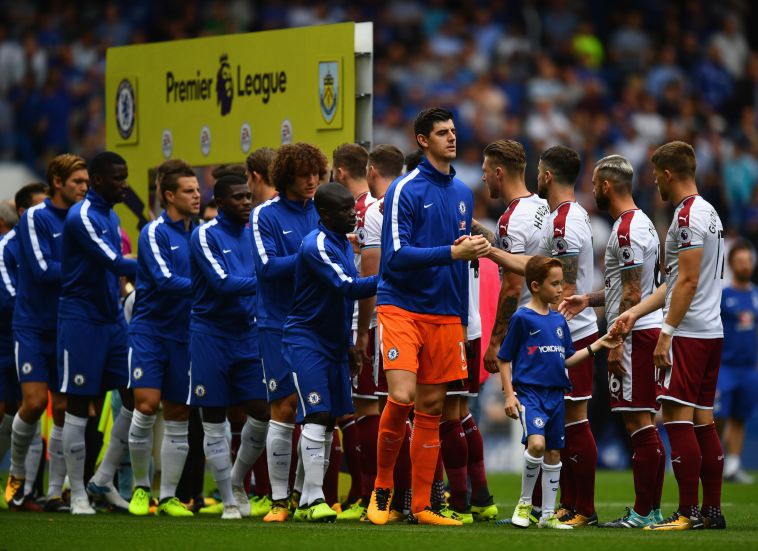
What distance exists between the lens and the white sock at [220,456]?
10.6m

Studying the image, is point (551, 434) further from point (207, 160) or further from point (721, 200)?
point (721, 200)

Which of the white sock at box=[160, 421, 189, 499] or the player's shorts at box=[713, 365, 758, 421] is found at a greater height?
the player's shorts at box=[713, 365, 758, 421]

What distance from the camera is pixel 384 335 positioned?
30.5ft

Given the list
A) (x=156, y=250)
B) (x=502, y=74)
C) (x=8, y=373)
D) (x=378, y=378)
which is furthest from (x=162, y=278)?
(x=502, y=74)

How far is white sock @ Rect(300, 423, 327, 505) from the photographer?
9.69 meters

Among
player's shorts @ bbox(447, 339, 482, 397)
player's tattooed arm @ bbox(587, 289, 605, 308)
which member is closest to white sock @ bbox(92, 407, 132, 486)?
player's shorts @ bbox(447, 339, 482, 397)

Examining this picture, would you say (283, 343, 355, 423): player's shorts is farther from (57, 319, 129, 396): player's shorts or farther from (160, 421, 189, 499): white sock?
(57, 319, 129, 396): player's shorts

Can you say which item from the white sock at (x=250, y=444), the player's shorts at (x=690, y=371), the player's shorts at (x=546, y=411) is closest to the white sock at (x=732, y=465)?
the player's shorts at (x=690, y=371)

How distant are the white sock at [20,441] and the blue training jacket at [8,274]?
91cm

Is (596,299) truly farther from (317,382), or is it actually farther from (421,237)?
→ (317,382)

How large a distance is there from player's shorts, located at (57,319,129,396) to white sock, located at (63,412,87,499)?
24 cm

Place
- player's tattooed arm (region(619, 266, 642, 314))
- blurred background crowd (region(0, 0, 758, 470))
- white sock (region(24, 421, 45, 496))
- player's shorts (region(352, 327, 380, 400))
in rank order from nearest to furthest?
player's tattooed arm (region(619, 266, 642, 314)) → player's shorts (region(352, 327, 380, 400)) → white sock (region(24, 421, 45, 496)) → blurred background crowd (region(0, 0, 758, 470))

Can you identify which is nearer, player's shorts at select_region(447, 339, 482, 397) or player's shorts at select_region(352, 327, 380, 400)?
player's shorts at select_region(447, 339, 482, 397)

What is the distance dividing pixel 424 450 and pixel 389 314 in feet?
2.90
